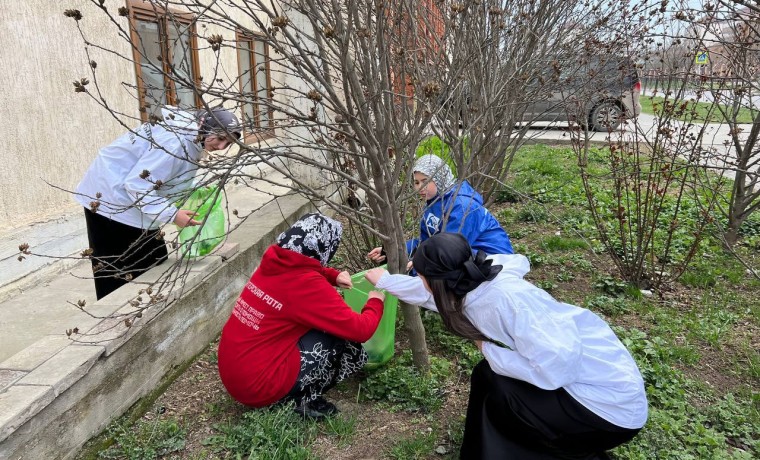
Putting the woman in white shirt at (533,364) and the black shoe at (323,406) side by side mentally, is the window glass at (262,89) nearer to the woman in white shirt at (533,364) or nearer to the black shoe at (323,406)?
the woman in white shirt at (533,364)

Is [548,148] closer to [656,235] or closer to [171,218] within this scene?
[656,235]

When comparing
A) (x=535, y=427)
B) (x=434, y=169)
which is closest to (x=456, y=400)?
(x=535, y=427)

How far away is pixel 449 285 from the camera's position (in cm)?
222

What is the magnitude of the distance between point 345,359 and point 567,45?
3581mm

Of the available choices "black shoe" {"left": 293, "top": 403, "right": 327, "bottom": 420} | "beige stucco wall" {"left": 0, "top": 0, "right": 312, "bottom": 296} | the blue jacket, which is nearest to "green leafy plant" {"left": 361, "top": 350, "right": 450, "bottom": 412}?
"black shoe" {"left": 293, "top": 403, "right": 327, "bottom": 420}

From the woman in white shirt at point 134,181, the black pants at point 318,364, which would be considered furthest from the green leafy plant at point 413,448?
the woman in white shirt at point 134,181

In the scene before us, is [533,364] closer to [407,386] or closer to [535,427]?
[535,427]

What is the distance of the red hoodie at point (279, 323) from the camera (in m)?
2.66

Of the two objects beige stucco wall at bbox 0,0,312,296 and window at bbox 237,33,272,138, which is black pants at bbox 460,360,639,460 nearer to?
window at bbox 237,33,272,138

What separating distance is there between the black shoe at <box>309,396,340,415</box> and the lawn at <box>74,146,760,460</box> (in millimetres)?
81

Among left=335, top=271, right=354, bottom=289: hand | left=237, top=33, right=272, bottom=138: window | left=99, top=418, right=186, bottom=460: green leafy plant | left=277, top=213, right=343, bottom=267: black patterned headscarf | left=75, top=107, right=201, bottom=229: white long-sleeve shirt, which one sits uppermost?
left=237, top=33, right=272, bottom=138: window

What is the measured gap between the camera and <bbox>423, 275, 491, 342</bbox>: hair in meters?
2.27

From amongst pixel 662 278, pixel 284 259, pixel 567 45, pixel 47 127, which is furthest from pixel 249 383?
pixel 567 45

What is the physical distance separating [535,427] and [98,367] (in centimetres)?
186
